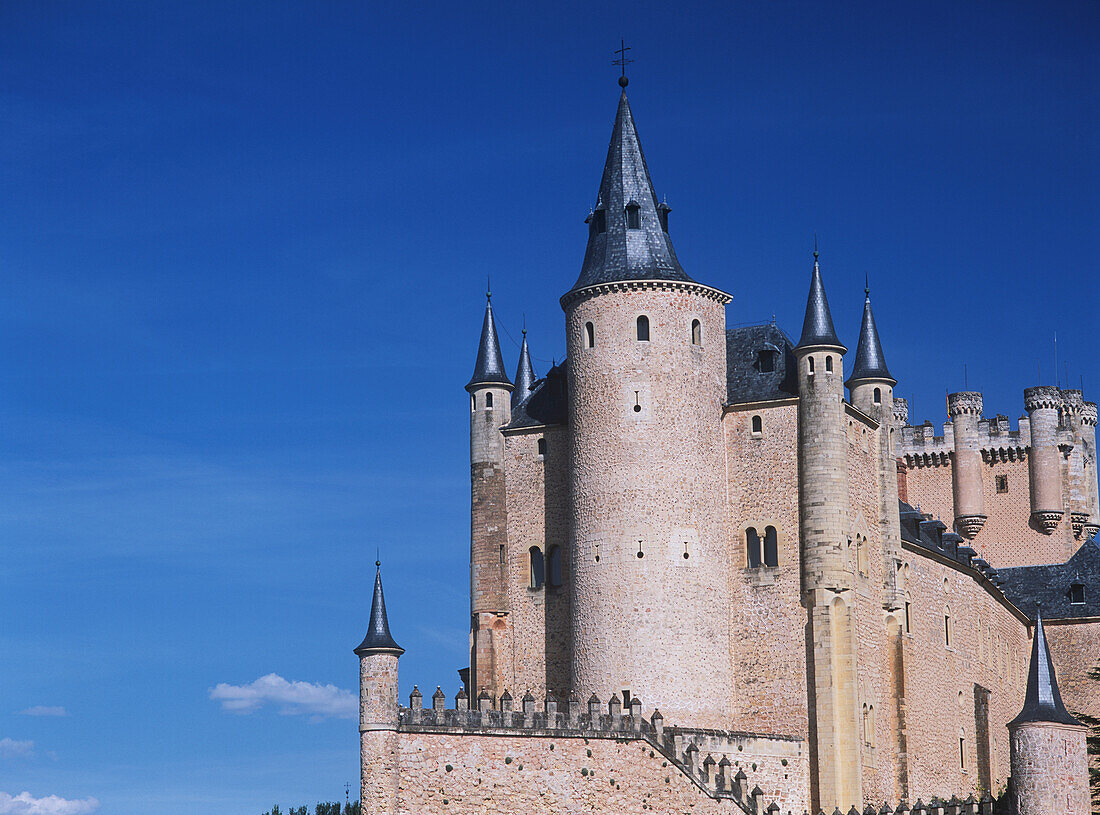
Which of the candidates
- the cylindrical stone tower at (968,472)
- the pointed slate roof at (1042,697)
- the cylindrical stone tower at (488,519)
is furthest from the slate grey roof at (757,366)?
the cylindrical stone tower at (968,472)

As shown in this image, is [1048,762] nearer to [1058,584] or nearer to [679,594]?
[679,594]

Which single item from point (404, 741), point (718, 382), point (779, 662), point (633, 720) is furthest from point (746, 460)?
point (404, 741)

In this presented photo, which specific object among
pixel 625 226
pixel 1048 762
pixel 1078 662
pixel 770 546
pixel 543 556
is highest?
pixel 625 226

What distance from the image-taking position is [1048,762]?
4894 centimetres

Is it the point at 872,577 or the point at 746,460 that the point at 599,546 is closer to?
the point at 746,460

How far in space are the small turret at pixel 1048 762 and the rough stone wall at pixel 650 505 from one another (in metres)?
9.28

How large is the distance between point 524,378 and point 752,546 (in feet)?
36.4

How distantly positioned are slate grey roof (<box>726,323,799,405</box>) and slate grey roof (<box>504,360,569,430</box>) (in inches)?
215

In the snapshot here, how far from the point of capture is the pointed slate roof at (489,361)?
2425 inches

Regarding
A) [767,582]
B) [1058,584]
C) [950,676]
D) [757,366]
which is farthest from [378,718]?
[1058,584]

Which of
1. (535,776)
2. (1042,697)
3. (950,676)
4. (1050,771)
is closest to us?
(1050,771)

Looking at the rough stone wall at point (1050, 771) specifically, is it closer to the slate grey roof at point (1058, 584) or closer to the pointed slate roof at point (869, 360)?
the pointed slate roof at point (869, 360)

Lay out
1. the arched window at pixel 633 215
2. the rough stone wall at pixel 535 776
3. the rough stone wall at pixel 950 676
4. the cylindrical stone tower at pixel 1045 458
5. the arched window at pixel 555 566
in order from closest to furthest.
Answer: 1. the rough stone wall at pixel 535 776
2. the arched window at pixel 633 215
3. the arched window at pixel 555 566
4. the rough stone wall at pixel 950 676
5. the cylindrical stone tower at pixel 1045 458

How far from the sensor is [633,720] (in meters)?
50.7
